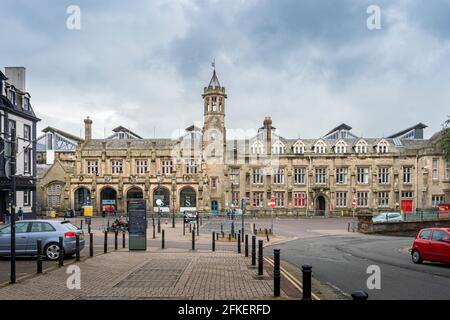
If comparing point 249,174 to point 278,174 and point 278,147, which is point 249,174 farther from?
point 278,147

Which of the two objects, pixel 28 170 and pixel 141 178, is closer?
pixel 28 170

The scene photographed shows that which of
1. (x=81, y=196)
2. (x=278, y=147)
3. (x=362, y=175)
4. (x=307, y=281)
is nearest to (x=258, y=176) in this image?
(x=278, y=147)

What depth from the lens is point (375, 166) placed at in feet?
198

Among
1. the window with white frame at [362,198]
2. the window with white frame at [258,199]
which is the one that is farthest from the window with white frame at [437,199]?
the window with white frame at [258,199]

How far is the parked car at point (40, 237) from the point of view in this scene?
53.5 ft

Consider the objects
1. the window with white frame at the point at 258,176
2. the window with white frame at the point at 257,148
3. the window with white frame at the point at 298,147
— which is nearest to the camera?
the window with white frame at the point at 258,176

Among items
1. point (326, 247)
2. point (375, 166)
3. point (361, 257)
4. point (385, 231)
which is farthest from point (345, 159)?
point (361, 257)

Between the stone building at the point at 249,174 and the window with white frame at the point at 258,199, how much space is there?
0.14m

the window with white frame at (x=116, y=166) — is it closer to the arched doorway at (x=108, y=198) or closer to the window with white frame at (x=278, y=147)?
the arched doorway at (x=108, y=198)

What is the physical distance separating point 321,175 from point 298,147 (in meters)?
5.03

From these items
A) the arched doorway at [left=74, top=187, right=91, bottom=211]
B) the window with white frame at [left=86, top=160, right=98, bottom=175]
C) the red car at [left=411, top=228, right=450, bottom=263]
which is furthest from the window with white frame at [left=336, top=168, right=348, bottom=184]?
the red car at [left=411, top=228, right=450, bottom=263]

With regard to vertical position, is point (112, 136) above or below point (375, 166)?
above

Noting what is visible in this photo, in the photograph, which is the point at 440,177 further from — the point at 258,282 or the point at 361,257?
the point at 258,282
